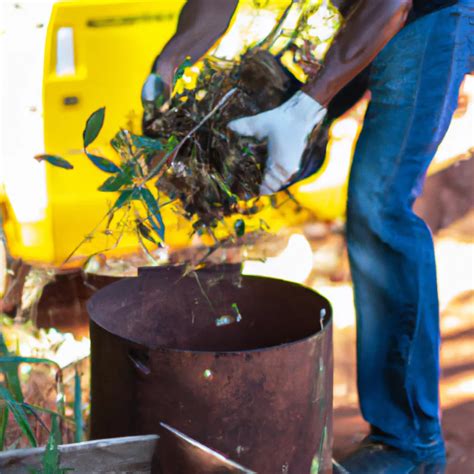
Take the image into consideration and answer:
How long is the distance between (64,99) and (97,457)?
6.26 feet

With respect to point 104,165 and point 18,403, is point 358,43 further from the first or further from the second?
point 18,403

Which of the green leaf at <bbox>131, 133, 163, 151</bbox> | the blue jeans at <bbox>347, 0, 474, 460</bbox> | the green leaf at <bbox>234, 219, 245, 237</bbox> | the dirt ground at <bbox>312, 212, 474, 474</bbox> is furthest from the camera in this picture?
the dirt ground at <bbox>312, 212, 474, 474</bbox>

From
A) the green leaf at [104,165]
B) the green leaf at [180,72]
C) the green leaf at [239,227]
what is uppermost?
the green leaf at [180,72]

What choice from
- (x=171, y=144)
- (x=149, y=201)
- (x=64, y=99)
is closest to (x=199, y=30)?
(x=171, y=144)

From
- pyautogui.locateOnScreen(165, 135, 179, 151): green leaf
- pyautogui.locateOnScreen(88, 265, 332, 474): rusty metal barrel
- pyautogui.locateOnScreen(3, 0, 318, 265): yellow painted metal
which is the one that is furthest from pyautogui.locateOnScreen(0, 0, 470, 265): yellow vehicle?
pyautogui.locateOnScreen(165, 135, 179, 151): green leaf

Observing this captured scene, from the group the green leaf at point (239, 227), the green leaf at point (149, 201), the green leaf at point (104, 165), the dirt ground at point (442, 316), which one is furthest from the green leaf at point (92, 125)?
the dirt ground at point (442, 316)

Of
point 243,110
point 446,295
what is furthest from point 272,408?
point 446,295

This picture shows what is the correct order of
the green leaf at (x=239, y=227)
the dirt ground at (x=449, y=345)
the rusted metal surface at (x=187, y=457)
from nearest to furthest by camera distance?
the rusted metal surface at (x=187, y=457) < the green leaf at (x=239, y=227) < the dirt ground at (x=449, y=345)

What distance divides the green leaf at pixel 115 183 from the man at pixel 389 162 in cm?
39

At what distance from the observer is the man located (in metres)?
2.18

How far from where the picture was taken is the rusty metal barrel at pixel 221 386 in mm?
1683

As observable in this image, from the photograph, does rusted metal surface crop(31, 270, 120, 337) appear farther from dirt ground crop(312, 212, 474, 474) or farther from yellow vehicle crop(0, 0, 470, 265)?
dirt ground crop(312, 212, 474, 474)

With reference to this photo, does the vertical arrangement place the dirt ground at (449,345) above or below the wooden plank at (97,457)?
below

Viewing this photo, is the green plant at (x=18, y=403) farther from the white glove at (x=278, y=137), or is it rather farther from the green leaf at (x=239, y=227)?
the white glove at (x=278, y=137)
